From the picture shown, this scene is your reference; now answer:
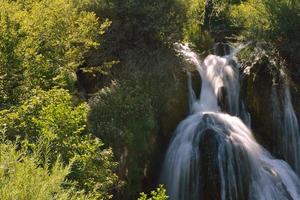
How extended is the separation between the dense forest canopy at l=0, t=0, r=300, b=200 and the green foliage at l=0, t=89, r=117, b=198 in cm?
2

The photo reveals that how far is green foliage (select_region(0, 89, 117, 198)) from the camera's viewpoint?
8.26 m

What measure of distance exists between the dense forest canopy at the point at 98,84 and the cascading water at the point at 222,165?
651mm

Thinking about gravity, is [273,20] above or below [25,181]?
above

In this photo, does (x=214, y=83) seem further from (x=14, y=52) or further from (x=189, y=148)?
(x=14, y=52)

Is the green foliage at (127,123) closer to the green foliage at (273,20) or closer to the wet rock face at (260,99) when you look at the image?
the wet rock face at (260,99)

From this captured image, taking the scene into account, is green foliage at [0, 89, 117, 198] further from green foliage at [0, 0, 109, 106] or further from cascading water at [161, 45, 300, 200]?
cascading water at [161, 45, 300, 200]

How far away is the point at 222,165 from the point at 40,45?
606 centimetres

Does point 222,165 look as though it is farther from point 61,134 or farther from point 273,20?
point 273,20

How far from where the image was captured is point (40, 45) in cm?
1184

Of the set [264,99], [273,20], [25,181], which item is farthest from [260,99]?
[25,181]

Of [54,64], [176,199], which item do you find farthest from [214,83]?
[54,64]

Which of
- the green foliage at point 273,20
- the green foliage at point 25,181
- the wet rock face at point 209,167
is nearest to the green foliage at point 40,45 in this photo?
the green foliage at point 25,181

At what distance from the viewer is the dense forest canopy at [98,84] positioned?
799cm

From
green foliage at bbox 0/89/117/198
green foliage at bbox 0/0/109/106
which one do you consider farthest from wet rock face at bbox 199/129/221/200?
green foliage at bbox 0/89/117/198
